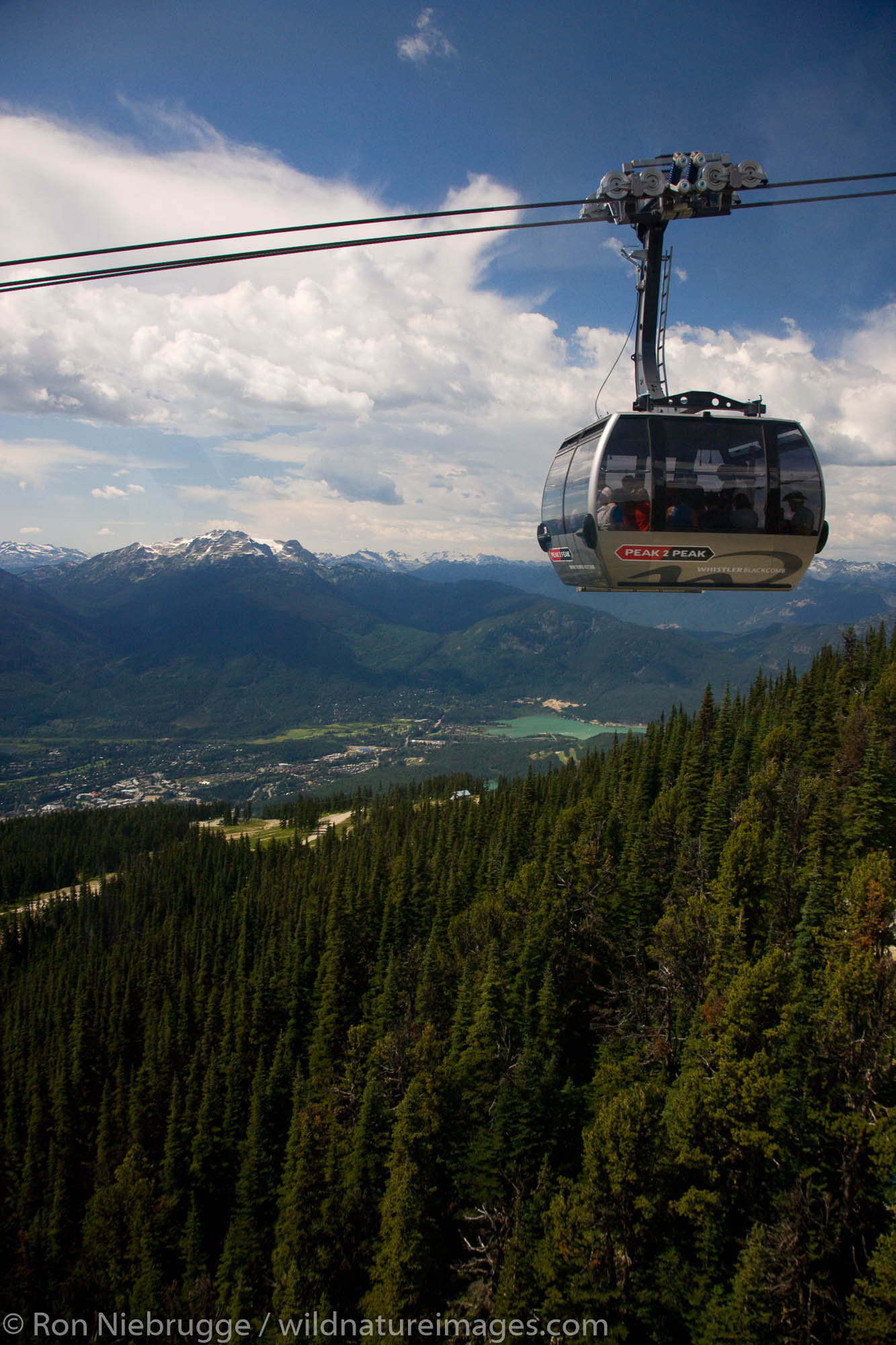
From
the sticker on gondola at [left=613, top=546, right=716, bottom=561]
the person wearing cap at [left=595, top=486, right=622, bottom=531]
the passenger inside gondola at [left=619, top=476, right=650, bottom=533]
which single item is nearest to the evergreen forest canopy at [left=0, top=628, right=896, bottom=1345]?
the sticker on gondola at [left=613, top=546, right=716, bottom=561]

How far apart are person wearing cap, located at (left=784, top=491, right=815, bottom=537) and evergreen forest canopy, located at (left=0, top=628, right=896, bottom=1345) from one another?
19643 millimetres

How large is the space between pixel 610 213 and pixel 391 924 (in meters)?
56.7

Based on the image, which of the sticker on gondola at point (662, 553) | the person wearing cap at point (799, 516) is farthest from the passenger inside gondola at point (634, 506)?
the person wearing cap at point (799, 516)

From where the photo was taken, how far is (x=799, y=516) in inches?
590

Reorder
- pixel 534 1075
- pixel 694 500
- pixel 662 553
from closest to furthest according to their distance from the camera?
pixel 694 500
pixel 662 553
pixel 534 1075

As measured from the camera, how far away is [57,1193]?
5047cm

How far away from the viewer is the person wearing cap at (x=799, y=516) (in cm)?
1488

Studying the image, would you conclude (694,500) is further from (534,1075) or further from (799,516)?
(534,1075)

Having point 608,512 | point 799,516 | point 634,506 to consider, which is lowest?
point 799,516

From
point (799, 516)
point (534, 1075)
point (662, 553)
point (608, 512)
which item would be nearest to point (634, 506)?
point (608, 512)

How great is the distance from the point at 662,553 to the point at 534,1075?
92.6 ft

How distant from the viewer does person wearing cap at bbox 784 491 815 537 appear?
48.8 feet

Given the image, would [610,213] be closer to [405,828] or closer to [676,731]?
[676,731]

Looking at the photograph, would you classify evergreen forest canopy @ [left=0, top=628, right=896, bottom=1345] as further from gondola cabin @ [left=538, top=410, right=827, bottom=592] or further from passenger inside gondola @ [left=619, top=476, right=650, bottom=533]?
passenger inside gondola @ [left=619, top=476, right=650, bottom=533]
